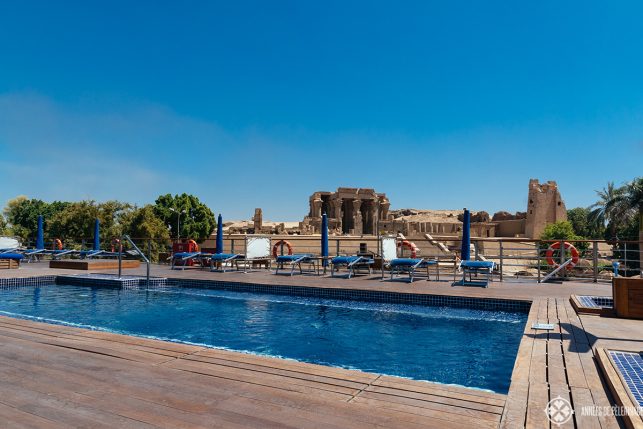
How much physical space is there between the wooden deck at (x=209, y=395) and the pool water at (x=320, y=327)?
1.57 metres

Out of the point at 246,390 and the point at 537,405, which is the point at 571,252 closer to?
the point at 537,405

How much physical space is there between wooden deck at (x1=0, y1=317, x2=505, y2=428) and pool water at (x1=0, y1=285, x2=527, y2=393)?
5.14ft

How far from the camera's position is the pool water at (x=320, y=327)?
4.44 metres

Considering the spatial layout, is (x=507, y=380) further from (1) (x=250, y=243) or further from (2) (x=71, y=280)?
(2) (x=71, y=280)

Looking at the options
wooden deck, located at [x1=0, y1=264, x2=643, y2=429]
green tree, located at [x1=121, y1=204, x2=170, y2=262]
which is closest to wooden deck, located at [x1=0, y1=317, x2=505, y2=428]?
wooden deck, located at [x1=0, y1=264, x2=643, y2=429]

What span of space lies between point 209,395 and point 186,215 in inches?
1521

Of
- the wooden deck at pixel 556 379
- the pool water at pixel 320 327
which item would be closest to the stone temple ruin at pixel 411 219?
the pool water at pixel 320 327

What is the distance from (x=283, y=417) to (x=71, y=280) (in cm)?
1092

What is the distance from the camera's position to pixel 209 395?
8.13 ft

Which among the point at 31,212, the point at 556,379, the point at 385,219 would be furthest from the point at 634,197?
the point at 31,212

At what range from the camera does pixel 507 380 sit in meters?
3.88

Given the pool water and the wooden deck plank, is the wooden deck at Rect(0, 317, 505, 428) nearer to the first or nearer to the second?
the wooden deck plank

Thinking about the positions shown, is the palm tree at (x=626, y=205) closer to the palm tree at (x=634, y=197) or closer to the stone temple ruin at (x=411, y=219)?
the palm tree at (x=634, y=197)

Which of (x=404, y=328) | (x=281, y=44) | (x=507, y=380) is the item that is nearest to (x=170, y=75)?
(x=281, y=44)
